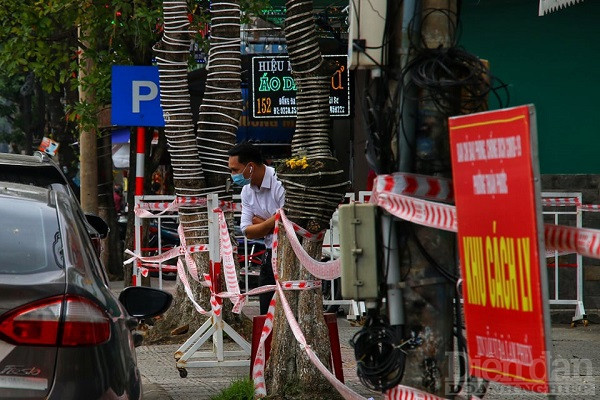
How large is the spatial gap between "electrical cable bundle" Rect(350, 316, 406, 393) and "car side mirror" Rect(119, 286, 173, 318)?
0.95 m

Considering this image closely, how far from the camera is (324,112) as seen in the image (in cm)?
843

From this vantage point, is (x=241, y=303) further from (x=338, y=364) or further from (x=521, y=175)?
(x=521, y=175)

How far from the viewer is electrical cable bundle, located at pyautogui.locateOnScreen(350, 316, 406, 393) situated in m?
4.98

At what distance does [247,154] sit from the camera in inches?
377

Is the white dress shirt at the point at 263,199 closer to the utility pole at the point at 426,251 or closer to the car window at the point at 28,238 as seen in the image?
the utility pole at the point at 426,251

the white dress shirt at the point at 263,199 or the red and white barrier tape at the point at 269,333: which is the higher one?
the white dress shirt at the point at 263,199

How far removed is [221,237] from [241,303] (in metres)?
0.84

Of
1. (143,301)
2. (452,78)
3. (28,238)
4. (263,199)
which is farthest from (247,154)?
(28,238)

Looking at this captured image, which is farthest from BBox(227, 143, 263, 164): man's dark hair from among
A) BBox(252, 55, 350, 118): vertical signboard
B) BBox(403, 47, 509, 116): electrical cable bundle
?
BBox(252, 55, 350, 118): vertical signboard

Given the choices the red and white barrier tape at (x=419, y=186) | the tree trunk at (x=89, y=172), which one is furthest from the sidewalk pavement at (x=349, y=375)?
Result: the tree trunk at (x=89, y=172)

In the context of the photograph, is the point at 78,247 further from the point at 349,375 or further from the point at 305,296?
the point at 349,375

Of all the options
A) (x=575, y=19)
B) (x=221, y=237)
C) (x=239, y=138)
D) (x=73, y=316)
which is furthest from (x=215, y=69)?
(x=239, y=138)

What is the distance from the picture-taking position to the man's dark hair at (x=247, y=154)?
9.55 metres

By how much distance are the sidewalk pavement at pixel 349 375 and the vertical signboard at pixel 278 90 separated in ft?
19.0
